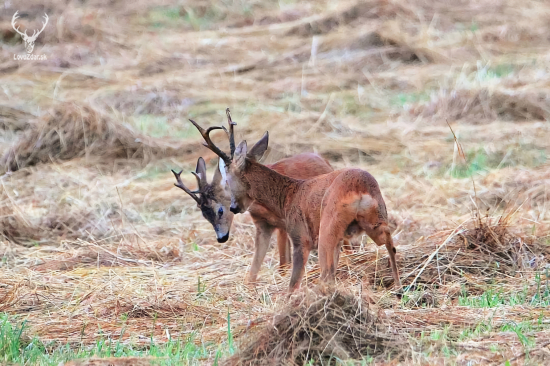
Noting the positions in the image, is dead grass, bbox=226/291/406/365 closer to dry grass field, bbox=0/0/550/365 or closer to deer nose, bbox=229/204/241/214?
dry grass field, bbox=0/0/550/365

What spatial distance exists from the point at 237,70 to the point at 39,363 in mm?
11245

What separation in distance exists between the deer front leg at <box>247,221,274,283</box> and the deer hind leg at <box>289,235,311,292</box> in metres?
0.57

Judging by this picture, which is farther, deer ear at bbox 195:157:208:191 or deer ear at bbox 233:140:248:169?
deer ear at bbox 195:157:208:191

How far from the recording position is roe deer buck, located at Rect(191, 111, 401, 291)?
509cm

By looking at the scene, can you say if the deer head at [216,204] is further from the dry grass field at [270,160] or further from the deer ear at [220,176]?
the dry grass field at [270,160]

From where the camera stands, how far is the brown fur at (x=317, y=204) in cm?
509

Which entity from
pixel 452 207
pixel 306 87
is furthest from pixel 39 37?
pixel 452 207

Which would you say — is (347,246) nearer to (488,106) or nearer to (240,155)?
(240,155)

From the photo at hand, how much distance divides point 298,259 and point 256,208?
28.9 inches

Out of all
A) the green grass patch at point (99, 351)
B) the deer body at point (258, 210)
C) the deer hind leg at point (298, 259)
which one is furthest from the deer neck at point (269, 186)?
the green grass patch at point (99, 351)

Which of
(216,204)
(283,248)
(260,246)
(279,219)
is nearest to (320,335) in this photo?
(279,219)

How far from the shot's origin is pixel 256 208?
6.13 meters

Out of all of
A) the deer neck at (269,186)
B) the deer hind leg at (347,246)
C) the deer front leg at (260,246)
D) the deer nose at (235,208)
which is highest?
the deer neck at (269,186)

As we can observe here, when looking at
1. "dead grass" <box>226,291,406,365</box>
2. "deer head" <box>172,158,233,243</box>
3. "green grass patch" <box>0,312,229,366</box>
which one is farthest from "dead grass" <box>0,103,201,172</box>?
"dead grass" <box>226,291,406,365</box>
